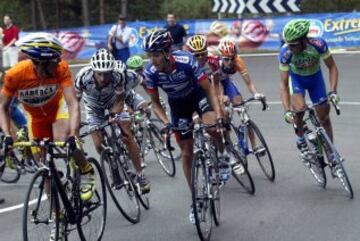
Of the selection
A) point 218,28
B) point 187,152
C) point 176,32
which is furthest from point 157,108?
point 218,28

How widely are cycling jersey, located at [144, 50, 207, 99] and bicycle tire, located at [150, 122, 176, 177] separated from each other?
7.95 feet

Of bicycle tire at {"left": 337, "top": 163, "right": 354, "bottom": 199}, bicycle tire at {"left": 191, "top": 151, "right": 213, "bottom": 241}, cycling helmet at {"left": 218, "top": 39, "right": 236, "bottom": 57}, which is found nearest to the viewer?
bicycle tire at {"left": 191, "top": 151, "right": 213, "bottom": 241}

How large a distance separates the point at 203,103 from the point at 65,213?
2.44 m

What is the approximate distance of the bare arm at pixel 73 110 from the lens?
6.90 metres

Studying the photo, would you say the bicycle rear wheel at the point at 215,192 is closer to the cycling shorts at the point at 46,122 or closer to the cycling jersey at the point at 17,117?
the cycling shorts at the point at 46,122

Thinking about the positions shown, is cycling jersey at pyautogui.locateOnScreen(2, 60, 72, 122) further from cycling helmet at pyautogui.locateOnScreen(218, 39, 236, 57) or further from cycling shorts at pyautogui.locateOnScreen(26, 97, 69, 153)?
cycling helmet at pyautogui.locateOnScreen(218, 39, 236, 57)

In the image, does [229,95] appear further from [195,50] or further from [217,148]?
[217,148]

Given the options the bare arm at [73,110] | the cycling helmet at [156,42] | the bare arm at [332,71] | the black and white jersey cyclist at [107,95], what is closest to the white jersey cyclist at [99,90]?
the black and white jersey cyclist at [107,95]

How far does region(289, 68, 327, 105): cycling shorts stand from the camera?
965cm

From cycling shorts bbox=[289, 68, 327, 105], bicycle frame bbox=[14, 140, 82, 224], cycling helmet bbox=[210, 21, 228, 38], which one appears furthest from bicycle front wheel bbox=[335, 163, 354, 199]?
cycling helmet bbox=[210, 21, 228, 38]

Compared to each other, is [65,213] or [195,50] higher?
[195,50]

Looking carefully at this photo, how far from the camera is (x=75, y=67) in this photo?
30266mm

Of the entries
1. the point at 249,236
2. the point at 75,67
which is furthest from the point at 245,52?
the point at 249,236

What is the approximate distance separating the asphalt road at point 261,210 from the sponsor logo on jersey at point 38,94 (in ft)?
4.58
